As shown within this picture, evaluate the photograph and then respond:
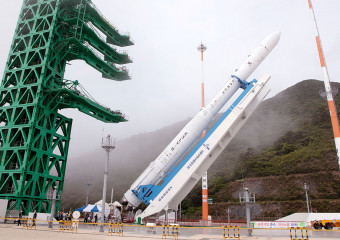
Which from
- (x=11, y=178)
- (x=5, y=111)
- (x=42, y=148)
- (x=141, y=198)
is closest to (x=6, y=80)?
(x=5, y=111)

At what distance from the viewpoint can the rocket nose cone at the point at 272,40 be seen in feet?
74.6

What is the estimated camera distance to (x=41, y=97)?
86.5 feet

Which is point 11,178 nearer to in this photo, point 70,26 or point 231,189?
point 70,26

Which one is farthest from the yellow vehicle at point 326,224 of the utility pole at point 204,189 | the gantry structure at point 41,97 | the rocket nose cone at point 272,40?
the gantry structure at point 41,97

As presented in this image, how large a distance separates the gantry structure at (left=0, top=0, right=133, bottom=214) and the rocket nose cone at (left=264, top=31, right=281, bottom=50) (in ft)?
61.4

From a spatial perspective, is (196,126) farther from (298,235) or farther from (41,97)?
(41,97)

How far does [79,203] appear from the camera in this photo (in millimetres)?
87625

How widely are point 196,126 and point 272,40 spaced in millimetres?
10235

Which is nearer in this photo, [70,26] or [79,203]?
[70,26]

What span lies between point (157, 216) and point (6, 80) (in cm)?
2292

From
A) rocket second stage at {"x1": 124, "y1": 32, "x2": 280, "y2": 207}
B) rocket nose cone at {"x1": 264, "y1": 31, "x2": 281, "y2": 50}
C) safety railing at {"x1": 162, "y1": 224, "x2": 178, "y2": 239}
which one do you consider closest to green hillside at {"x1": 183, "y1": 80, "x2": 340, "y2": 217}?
rocket second stage at {"x1": 124, "y1": 32, "x2": 280, "y2": 207}

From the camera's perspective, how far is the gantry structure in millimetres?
25359

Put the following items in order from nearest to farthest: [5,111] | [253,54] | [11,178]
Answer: [253,54], [11,178], [5,111]

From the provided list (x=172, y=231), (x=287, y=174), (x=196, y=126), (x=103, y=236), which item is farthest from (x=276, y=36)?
(x=287, y=174)
